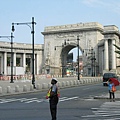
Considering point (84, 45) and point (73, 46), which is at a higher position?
point (73, 46)

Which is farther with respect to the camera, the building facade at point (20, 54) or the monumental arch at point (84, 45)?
the building facade at point (20, 54)

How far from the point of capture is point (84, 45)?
123 metres

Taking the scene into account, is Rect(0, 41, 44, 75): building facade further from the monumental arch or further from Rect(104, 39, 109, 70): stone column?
Rect(104, 39, 109, 70): stone column

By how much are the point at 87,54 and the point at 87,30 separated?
29.8 feet

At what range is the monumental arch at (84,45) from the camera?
110625mm

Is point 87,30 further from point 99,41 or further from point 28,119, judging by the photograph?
point 28,119

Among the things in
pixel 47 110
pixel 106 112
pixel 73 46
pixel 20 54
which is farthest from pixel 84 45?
pixel 106 112

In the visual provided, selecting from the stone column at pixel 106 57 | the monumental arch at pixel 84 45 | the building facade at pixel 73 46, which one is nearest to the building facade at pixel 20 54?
the building facade at pixel 73 46

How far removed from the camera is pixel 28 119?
42.8 feet

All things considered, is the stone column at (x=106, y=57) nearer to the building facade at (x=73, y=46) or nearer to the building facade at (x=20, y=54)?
the building facade at (x=73, y=46)

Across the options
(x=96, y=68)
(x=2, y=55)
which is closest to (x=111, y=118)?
(x=96, y=68)

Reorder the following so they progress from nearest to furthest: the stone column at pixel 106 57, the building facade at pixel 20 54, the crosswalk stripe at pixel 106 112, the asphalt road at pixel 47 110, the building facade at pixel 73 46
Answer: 1. the asphalt road at pixel 47 110
2. the crosswalk stripe at pixel 106 112
3. the stone column at pixel 106 57
4. the building facade at pixel 73 46
5. the building facade at pixel 20 54

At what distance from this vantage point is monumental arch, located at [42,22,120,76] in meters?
111

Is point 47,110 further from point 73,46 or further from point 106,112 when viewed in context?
point 73,46
